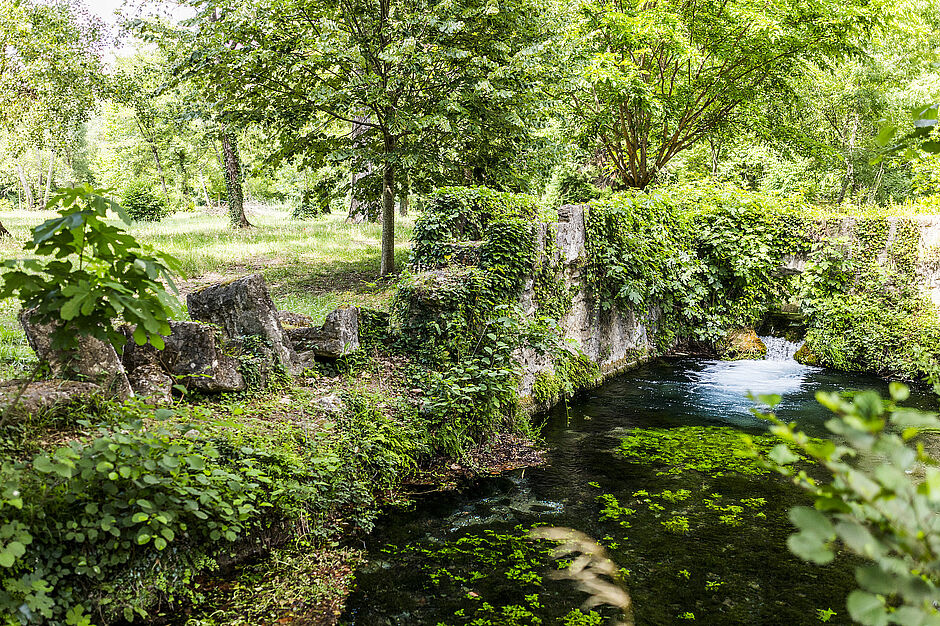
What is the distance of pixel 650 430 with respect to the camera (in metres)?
8.26

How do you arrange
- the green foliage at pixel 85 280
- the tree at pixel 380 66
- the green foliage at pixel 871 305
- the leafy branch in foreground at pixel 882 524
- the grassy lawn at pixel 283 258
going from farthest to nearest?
1. the green foliage at pixel 871 305
2. the grassy lawn at pixel 283 258
3. the tree at pixel 380 66
4. the green foliage at pixel 85 280
5. the leafy branch in foreground at pixel 882 524

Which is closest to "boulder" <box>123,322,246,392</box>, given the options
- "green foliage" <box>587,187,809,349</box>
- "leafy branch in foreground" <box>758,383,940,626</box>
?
"leafy branch in foreground" <box>758,383,940,626</box>

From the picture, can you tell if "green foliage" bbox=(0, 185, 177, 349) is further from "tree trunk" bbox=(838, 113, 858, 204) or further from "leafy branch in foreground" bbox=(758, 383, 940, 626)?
"tree trunk" bbox=(838, 113, 858, 204)

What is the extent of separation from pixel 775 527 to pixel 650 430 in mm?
2828

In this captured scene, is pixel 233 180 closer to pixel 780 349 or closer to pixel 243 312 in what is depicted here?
pixel 243 312

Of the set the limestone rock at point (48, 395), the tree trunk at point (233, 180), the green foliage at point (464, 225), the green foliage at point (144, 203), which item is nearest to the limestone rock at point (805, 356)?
the green foliage at point (464, 225)

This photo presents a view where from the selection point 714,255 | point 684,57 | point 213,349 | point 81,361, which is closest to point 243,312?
point 213,349

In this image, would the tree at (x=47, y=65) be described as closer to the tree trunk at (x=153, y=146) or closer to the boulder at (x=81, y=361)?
the boulder at (x=81, y=361)

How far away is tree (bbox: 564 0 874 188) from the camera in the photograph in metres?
13.0

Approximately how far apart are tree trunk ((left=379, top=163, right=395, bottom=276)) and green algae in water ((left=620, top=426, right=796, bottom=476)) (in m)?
5.36

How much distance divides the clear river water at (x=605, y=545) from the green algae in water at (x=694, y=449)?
0.08 meters

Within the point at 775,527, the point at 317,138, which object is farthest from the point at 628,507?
the point at 317,138

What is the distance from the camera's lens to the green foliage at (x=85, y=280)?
311 cm

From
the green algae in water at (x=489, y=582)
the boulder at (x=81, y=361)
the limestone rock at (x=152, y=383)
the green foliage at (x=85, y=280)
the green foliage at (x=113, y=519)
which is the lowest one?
the green algae in water at (x=489, y=582)
